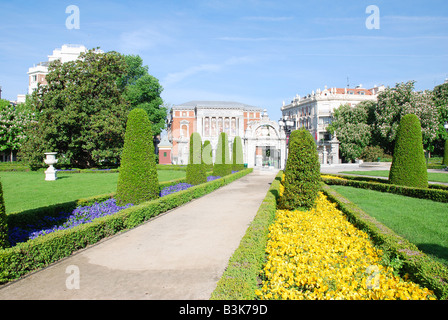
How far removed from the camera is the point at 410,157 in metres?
13.6

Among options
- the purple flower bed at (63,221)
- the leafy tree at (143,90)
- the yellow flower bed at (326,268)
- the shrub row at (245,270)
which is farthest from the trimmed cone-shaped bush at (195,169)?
the leafy tree at (143,90)

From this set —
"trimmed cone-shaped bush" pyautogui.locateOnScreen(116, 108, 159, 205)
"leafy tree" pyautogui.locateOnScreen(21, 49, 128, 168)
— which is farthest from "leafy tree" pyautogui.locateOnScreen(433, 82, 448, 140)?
"trimmed cone-shaped bush" pyautogui.locateOnScreen(116, 108, 159, 205)

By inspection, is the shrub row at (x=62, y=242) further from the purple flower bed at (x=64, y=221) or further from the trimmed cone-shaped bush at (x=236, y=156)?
the trimmed cone-shaped bush at (x=236, y=156)

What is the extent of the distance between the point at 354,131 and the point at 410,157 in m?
32.6

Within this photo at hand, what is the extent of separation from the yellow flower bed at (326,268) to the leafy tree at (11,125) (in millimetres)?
40682

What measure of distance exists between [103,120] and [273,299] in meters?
28.4

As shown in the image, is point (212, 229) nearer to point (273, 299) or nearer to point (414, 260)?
point (273, 299)

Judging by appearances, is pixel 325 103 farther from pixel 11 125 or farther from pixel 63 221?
pixel 63 221

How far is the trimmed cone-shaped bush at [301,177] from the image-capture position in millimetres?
9141

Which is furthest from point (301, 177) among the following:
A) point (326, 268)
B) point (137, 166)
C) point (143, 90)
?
point (143, 90)

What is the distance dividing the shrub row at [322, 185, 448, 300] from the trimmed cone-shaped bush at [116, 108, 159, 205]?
656cm

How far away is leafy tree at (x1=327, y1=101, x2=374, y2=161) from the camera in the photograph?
4391cm
